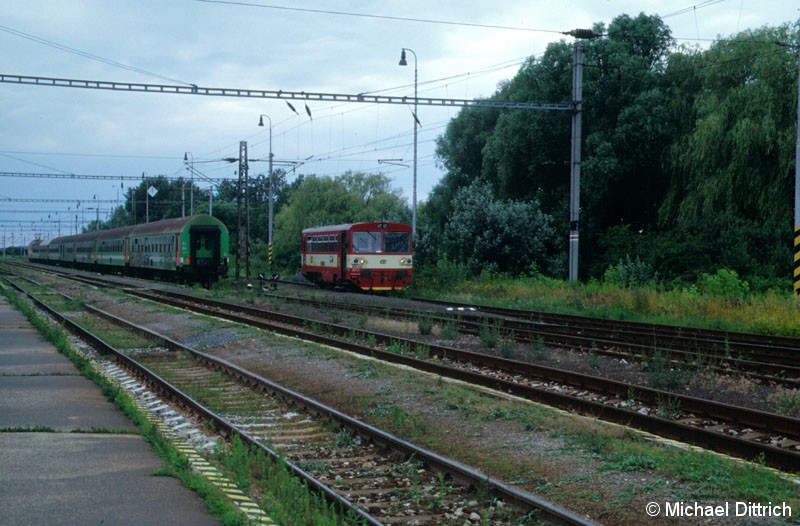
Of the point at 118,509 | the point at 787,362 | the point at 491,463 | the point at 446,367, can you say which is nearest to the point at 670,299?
the point at 787,362

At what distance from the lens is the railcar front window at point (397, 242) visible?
106 feet

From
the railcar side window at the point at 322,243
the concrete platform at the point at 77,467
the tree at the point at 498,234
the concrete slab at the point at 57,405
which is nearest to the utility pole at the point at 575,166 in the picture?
the tree at the point at 498,234

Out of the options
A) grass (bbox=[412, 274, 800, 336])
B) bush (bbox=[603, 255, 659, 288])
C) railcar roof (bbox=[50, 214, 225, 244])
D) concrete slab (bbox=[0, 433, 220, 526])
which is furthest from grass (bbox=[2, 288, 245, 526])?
railcar roof (bbox=[50, 214, 225, 244])

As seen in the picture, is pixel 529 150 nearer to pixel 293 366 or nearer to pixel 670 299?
pixel 670 299

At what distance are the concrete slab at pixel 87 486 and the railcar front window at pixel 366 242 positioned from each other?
924 inches

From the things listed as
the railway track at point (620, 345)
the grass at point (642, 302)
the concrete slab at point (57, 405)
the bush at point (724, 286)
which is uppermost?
the bush at point (724, 286)

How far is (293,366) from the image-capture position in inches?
578

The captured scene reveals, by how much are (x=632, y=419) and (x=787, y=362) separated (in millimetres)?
5525

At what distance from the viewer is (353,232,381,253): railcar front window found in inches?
1259

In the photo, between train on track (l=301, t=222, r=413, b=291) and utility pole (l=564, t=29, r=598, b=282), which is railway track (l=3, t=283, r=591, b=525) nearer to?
utility pole (l=564, t=29, r=598, b=282)

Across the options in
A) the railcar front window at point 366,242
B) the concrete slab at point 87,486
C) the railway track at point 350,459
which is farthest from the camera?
the railcar front window at point 366,242

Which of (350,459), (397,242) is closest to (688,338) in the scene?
(350,459)

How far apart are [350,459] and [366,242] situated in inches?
947

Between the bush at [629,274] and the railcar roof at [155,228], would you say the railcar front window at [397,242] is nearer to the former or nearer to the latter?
the bush at [629,274]
